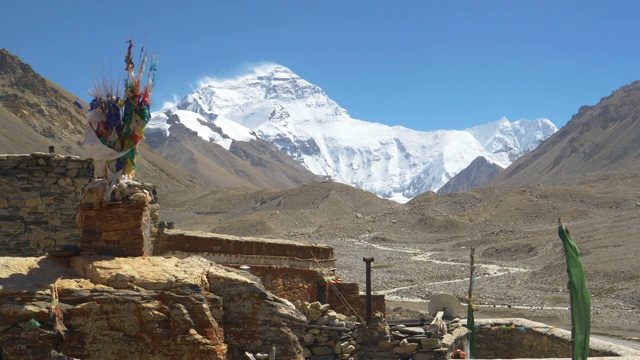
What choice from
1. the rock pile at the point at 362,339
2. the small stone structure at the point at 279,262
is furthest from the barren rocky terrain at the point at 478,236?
the rock pile at the point at 362,339

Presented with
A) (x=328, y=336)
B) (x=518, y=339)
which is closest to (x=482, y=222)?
(x=518, y=339)

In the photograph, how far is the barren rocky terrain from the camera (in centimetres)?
3116

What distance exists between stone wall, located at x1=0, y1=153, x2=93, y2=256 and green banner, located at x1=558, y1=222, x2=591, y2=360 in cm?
755

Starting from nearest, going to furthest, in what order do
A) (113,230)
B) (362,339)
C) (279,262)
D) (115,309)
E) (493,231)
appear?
(115,309) → (113,230) → (362,339) → (279,262) → (493,231)

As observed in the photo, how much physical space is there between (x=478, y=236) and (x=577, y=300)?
182 ft

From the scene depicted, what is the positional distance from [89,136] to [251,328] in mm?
2447

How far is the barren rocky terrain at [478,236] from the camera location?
31156 mm

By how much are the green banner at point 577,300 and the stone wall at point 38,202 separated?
755 centimetres

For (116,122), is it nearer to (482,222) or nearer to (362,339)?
(362,339)

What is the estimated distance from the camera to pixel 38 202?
36.6 ft

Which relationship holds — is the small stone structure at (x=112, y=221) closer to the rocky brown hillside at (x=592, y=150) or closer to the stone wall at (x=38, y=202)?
the stone wall at (x=38, y=202)

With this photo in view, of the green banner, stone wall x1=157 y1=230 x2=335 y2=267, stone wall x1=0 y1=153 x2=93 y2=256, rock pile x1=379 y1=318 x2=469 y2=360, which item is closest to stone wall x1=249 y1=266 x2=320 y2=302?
stone wall x1=157 y1=230 x2=335 y2=267

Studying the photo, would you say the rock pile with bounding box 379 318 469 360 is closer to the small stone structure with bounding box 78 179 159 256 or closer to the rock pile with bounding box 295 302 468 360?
the rock pile with bounding box 295 302 468 360

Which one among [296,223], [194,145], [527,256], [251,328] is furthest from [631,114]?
[251,328]
